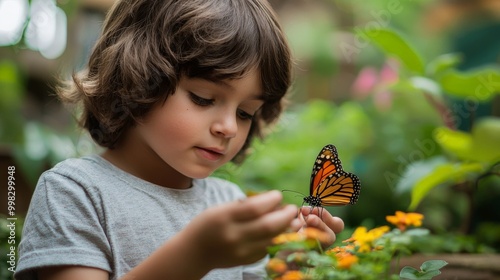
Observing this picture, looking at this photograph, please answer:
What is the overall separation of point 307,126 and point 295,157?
0.31 m

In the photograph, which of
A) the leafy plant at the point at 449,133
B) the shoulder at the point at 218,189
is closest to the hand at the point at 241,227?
the shoulder at the point at 218,189

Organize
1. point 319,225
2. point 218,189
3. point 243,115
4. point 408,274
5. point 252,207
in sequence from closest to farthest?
point 252,207
point 408,274
point 319,225
point 243,115
point 218,189

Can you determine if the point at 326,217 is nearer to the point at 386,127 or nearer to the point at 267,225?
the point at 267,225

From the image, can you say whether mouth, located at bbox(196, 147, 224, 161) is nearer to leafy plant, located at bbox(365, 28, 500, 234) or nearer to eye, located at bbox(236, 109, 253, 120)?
eye, located at bbox(236, 109, 253, 120)

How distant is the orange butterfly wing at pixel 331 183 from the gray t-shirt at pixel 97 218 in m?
0.31

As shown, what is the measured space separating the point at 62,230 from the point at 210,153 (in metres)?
0.26

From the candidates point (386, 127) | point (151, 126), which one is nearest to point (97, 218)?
point (151, 126)

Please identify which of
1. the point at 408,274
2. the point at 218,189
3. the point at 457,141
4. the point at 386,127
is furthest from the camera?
the point at 386,127

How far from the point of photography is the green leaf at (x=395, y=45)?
5.69ft

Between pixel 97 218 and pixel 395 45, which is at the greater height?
pixel 395 45

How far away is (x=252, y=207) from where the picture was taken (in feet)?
2.35

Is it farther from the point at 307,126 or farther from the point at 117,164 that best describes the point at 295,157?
the point at 117,164

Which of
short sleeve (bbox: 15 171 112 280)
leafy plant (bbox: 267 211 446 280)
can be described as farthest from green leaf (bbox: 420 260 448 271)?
short sleeve (bbox: 15 171 112 280)

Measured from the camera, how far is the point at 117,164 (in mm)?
1180
